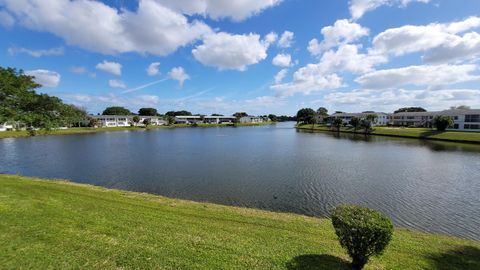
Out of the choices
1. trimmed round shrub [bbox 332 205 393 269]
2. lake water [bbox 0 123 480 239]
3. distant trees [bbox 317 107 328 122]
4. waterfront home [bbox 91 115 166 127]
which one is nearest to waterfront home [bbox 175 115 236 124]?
waterfront home [bbox 91 115 166 127]

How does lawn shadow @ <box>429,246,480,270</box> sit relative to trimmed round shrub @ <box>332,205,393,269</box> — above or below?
below

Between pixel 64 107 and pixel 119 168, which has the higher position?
Result: pixel 64 107

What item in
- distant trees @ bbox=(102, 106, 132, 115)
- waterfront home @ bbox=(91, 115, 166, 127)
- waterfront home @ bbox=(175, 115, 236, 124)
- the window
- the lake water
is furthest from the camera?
waterfront home @ bbox=(175, 115, 236, 124)

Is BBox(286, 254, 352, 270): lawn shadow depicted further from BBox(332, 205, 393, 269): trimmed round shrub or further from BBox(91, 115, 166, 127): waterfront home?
BBox(91, 115, 166, 127): waterfront home

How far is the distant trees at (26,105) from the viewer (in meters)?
16.1

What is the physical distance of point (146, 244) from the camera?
6.77 metres

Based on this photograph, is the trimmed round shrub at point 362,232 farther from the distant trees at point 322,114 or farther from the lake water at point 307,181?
Result: the distant trees at point 322,114

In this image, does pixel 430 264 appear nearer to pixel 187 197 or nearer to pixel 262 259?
pixel 262 259

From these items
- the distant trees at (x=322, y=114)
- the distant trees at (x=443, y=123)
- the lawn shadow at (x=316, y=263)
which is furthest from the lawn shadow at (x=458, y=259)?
the distant trees at (x=322, y=114)

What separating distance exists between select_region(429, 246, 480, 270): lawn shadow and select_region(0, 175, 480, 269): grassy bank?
4 cm

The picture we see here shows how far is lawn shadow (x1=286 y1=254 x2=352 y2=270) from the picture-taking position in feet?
19.8

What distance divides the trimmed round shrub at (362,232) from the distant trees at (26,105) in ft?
68.2

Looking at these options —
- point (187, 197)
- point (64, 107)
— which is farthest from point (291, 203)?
point (64, 107)

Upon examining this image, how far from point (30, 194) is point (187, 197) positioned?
869 centimetres
